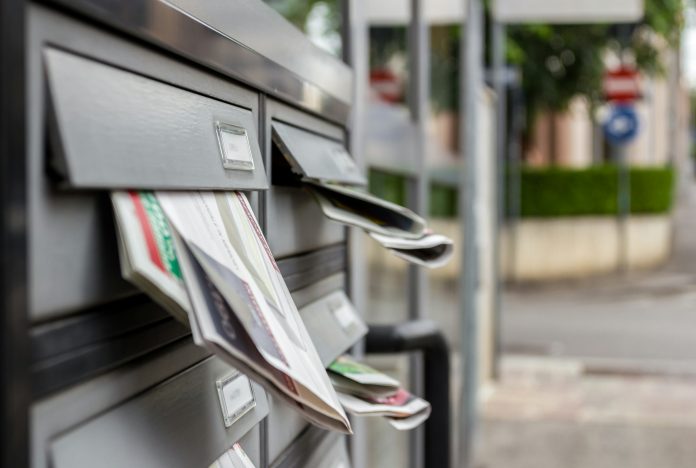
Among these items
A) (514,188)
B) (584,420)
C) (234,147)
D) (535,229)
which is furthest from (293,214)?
(535,229)

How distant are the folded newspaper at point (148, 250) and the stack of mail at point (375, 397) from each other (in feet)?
1.81

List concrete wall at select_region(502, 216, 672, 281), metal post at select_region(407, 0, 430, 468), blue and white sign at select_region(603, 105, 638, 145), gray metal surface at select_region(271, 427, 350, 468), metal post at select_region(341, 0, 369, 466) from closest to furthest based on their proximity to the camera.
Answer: gray metal surface at select_region(271, 427, 350, 468)
metal post at select_region(341, 0, 369, 466)
metal post at select_region(407, 0, 430, 468)
blue and white sign at select_region(603, 105, 638, 145)
concrete wall at select_region(502, 216, 672, 281)

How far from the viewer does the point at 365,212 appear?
1.33 metres

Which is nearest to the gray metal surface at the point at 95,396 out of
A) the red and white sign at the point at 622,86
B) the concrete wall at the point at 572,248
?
the red and white sign at the point at 622,86

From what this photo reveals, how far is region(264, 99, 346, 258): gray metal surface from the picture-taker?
3.56 ft

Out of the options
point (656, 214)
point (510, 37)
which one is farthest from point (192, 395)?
point (656, 214)

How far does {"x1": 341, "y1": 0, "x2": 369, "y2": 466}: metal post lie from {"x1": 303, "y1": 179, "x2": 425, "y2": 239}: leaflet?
44cm

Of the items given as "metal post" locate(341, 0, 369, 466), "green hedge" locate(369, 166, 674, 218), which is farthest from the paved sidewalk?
"green hedge" locate(369, 166, 674, 218)

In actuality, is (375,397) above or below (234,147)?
below

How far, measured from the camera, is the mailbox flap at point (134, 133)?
558 millimetres

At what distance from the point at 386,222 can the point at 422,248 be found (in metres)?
0.08

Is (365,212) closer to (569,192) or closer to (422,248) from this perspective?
(422,248)

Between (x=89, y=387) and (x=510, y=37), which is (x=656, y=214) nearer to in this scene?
(x=510, y=37)

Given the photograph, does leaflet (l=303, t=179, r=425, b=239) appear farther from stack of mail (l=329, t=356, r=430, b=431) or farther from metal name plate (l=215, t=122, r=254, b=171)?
metal name plate (l=215, t=122, r=254, b=171)
